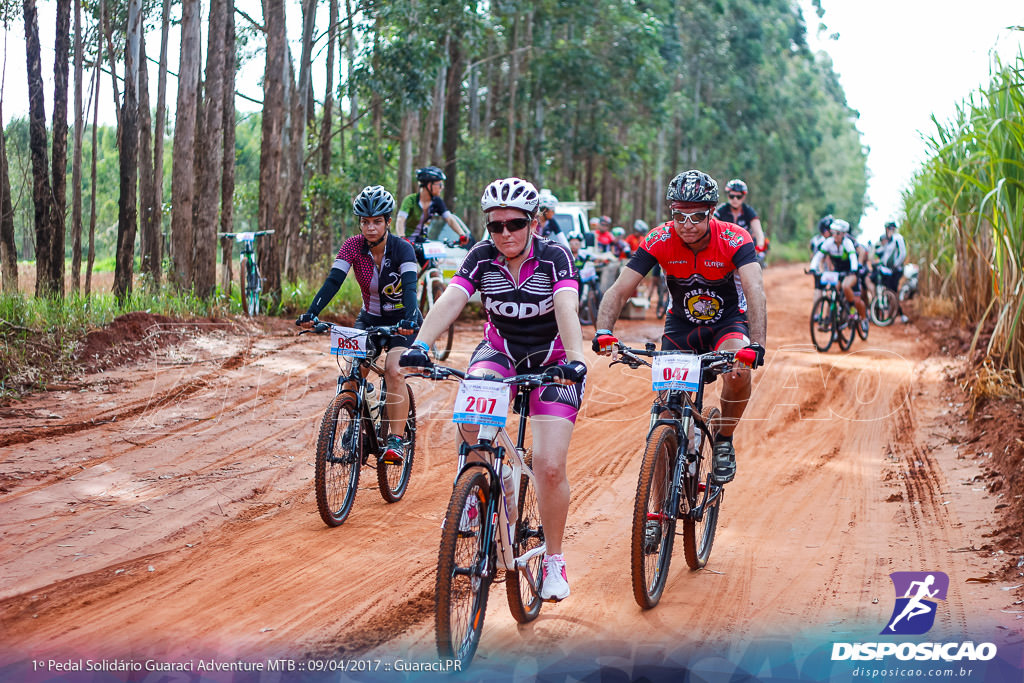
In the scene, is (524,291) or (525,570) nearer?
(525,570)

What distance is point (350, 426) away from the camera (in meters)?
6.48

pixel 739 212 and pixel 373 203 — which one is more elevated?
pixel 739 212

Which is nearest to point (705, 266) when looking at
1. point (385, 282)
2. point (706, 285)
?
point (706, 285)

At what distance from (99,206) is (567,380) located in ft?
93.1

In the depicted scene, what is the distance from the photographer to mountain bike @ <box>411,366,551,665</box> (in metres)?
3.94

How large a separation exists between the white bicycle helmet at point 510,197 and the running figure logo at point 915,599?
2.66 meters

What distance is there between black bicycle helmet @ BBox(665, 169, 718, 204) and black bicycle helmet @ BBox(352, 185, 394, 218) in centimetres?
214

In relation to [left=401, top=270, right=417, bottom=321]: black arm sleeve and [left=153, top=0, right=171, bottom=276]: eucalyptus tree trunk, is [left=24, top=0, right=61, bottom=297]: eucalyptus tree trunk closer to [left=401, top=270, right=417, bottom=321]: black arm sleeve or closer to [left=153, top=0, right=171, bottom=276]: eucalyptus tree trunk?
[left=401, top=270, right=417, bottom=321]: black arm sleeve

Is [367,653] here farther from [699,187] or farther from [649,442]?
[699,187]

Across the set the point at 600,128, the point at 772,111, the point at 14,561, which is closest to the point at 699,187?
the point at 14,561

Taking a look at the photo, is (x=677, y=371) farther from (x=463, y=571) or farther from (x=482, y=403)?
(x=463, y=571)

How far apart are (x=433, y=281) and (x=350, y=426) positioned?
7.66 metres

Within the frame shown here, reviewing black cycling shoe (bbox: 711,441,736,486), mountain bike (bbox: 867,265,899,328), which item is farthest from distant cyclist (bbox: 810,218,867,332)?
black cycling shoe (bbox: 711,441,736,486)

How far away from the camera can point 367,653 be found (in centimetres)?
434
